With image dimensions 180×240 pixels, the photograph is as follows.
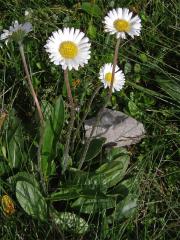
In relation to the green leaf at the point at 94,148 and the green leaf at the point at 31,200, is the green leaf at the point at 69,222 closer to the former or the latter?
the green leaf at the point at 31,200

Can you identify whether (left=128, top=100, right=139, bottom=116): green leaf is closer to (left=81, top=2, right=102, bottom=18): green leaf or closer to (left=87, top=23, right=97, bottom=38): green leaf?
(left=87, top=23, right=97, bottom=38): green leaf

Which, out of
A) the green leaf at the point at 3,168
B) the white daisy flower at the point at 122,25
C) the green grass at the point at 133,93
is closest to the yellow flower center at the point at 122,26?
the white daisy flower at the point at 122,25

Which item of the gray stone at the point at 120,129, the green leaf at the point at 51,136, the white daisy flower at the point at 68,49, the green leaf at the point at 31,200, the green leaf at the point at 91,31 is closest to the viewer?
the white daisy flower at the point at 68,49

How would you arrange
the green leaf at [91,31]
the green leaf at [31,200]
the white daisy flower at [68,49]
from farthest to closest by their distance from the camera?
1. the green leaf at [91,31]
2. the green leaf at [31,200]
3. the white daisy flower at [68,49]

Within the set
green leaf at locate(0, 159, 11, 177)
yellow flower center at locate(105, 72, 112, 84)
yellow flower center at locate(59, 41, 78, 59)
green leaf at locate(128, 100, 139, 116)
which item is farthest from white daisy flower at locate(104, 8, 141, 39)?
green leaf at locate(0, 159, 11, 177)

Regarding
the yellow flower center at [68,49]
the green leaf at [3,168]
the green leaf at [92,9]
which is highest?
the green leaf at [92,9]
